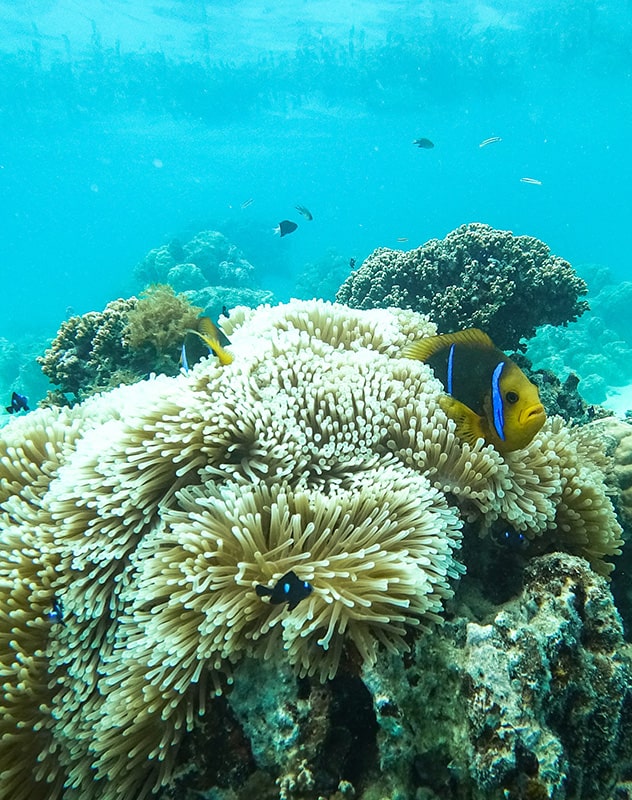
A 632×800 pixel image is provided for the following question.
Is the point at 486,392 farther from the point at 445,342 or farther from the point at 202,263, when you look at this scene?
the point at 202,263

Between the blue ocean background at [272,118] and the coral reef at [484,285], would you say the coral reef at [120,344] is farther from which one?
the blue ocean background at [272,118]

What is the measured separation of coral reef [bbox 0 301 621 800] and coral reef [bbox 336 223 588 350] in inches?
150

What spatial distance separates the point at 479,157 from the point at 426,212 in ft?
48.2

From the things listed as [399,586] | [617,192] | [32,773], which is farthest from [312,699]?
[617,192]

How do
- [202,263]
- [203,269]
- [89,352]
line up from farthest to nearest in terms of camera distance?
[202,263] < [203,269] < [89,352]

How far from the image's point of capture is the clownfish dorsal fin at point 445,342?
219cm

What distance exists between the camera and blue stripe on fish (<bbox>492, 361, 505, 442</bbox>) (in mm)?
2012

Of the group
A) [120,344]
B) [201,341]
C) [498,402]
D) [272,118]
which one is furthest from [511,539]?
[272,118]

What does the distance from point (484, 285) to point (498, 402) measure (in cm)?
491

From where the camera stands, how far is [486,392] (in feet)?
6.92

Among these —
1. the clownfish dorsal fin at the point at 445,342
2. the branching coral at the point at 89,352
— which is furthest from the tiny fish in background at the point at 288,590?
the branching coral at the point at 89,352

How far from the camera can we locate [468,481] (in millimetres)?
2334

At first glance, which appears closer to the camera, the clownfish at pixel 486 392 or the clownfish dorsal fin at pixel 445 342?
the clownfish at pixel 486 392

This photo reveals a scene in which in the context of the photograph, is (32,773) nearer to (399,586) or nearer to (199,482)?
(199,482)
